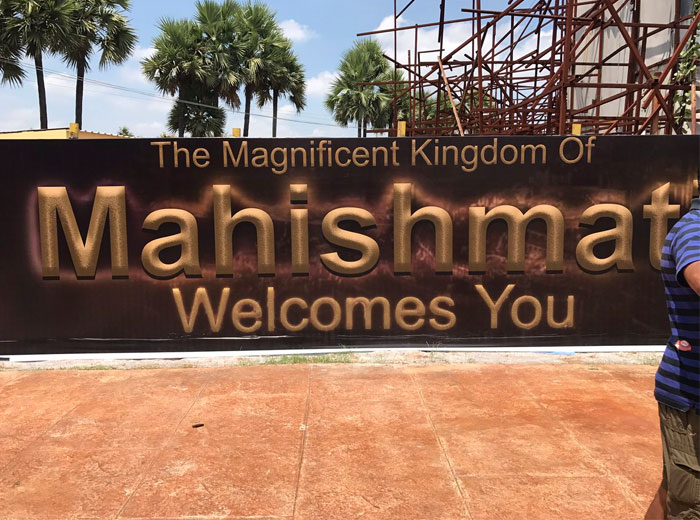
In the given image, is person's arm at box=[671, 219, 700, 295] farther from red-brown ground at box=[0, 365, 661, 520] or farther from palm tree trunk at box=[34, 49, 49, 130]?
palm tree trunk at box=[34, 49, 49, 130]

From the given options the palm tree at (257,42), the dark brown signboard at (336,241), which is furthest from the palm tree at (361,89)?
the dark brown signboard at (336,241)

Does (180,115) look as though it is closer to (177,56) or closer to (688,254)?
(177,56)

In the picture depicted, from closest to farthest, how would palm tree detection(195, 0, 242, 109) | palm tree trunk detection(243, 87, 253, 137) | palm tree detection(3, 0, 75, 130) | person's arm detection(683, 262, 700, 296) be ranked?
person's arm detection(683, 262, 700, 296)
palm tree detection(3, 0, 75, 130)
palm tree detection(195, 0, 242, 109)
palm tree trunk detection(243, 87, 253, 137)

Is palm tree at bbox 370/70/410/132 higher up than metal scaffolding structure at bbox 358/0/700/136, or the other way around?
palm tree at bbox 370/70/410/132

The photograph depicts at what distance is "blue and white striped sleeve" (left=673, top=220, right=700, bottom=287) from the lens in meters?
2.27

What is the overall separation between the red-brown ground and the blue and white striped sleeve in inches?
54.4

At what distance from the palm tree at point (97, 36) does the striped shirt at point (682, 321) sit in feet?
95.7

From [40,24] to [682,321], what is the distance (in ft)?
94.9

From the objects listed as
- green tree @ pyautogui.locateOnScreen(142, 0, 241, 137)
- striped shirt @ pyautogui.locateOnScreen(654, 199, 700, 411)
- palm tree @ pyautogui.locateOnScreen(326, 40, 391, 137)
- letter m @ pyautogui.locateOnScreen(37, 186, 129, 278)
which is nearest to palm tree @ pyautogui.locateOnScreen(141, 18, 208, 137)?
green tree @ pyautogui.locateOnScreen(142, 0, 241, 137)

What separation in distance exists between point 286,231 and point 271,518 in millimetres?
3642

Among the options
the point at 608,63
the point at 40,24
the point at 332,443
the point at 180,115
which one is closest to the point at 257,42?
the point at 180,115

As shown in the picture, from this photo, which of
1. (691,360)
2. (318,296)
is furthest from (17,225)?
(691,360)

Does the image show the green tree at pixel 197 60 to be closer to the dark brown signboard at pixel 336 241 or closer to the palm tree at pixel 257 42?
the palm tree at pixel 257 42

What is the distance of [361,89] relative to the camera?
33344 mm
